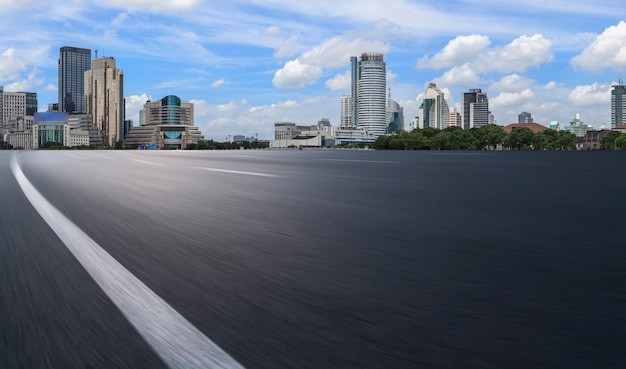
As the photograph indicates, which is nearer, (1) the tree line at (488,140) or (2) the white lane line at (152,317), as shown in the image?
(2) the white lane line at (152,317)

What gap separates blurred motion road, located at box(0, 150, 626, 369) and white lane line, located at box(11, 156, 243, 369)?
0.04 m

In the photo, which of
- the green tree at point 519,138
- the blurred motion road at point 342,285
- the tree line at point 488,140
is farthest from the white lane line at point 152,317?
the green tree at point 519,138

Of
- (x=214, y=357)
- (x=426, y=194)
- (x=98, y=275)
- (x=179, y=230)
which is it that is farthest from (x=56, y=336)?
(x=426, y=194)

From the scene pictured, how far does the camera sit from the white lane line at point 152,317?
1.61m

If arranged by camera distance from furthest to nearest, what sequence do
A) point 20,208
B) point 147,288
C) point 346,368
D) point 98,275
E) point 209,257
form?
point 20,208, point 209,257, point 98,275, point 147,288, point 346,368

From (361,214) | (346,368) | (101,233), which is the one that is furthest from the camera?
(361,214)

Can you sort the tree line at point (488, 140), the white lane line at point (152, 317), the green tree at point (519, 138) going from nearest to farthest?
the white lane line at point (152, 317)
the tree line at point (488, 140)
the green tree at point (519, 138)

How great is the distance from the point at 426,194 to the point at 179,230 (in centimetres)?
290

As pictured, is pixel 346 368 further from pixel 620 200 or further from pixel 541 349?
pixel 620 200

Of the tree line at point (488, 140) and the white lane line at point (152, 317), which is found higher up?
the tree line at point (488, 140)

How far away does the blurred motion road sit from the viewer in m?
1.64

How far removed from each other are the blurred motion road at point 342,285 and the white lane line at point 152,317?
0.04 meters

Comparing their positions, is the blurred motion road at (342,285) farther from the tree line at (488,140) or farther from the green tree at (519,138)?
the green tree at (519,138)

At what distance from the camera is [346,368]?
4.95 feet
